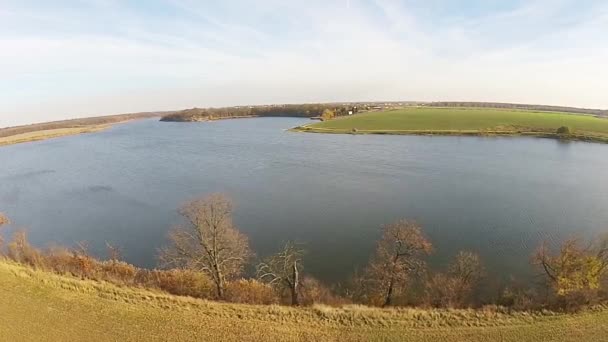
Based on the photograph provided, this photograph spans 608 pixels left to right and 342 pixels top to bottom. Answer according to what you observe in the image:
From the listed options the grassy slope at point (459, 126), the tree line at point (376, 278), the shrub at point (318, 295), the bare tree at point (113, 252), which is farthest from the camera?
the grassy slope at point (459, 126)

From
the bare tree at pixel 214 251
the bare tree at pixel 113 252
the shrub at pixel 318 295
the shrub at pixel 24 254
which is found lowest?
the shrub at pixel 318 295

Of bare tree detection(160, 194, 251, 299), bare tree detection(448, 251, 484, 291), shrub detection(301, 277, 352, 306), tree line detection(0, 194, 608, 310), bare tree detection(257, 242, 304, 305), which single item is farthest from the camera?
bare tree detection(448, 251, 484, 291)

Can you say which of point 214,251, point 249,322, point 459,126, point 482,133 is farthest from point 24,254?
point 459,126

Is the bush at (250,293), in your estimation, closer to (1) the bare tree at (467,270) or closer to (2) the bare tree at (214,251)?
(2) the bare tree at (214,251)

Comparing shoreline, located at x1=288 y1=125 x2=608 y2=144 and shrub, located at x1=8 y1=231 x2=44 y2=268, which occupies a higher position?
shoreline, located at x1=288 y1=125 x2=608 y2=144

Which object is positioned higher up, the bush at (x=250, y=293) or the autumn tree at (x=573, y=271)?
the autumn tree at (x=573, y=271)

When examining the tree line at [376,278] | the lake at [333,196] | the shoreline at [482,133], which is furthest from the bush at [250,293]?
the shoreline at [482,133]

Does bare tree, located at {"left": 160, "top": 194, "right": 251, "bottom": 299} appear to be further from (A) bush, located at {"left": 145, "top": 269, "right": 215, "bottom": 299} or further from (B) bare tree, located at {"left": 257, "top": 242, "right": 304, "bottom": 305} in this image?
(B) bare tree, located at {"left": 257, "top": 242, "right": 304, "bottom": 305}

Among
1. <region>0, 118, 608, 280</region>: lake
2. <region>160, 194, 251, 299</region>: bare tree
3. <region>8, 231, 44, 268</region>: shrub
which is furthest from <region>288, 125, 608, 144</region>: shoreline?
<region>8, 231, 44, 268</region>: shrub
